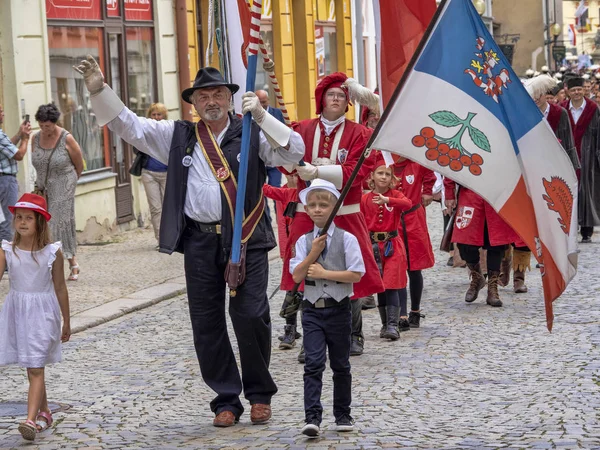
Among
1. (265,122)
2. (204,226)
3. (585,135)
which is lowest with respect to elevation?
(204,226)

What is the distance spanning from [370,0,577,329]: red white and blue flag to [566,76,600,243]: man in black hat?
34.8 feet

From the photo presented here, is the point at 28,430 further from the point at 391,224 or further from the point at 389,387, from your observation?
the point at 391,224

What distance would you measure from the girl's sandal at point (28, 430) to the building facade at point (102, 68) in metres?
8.67

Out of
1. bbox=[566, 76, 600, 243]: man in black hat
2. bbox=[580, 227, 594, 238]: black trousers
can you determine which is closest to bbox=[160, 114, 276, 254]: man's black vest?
bbox=[580, 227, 594, 238]: black trousers

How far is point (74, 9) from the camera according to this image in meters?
16.9

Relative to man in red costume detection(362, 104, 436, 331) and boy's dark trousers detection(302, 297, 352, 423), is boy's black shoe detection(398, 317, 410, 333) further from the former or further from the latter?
boy's dark trousers detection(302, 297, 352, 423)

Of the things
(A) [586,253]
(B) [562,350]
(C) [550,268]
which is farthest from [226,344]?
(A) [586,253]

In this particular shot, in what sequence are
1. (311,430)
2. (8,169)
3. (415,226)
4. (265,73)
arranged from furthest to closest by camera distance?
(265,73), (8,169), (415,226), (311,430)

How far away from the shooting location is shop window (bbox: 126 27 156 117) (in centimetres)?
1864

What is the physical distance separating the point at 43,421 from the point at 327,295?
1640mm

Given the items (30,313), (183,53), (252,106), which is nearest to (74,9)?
(183,53)

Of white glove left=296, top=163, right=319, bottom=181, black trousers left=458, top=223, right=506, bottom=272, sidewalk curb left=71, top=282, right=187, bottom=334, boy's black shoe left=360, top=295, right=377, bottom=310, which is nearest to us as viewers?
white glove left=296, top=163, right=319, bottom=181

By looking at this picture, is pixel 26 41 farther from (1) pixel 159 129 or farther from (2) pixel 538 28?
(2) pixel 538 28

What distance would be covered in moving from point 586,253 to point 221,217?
340 inches
